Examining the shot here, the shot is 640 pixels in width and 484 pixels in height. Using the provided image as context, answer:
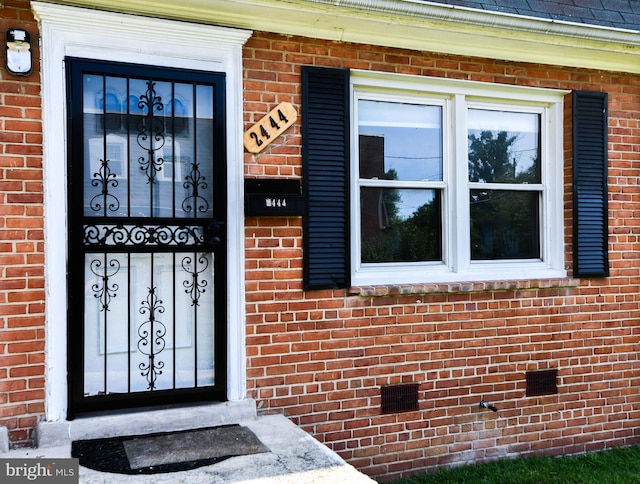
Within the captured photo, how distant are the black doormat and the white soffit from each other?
103 inches

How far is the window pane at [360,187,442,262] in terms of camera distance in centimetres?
454

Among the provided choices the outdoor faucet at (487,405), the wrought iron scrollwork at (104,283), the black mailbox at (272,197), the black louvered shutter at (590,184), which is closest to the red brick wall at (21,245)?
the wrought iron scrollwork at (104,283)

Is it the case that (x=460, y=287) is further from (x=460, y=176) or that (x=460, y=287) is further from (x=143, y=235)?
(x=143, y=235)

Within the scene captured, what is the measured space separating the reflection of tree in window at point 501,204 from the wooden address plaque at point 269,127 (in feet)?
5.31

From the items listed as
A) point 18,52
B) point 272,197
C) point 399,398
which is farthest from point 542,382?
point 18,52

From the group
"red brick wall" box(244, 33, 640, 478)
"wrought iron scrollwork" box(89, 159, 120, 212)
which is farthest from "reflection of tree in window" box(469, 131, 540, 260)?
"wrought iron scrollwork" box(89, 159, 120, 212)

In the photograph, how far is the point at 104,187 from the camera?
12.3 ft

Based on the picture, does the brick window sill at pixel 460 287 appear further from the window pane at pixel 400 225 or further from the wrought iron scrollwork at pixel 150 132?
the wrought iron scrollwork at pixel 150 132

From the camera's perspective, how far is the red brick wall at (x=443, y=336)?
409 centimetres

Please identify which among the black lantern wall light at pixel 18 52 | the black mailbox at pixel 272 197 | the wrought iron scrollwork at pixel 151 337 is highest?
the black lantern wall light at pixel 18 52

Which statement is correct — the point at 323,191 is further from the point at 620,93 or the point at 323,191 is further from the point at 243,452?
the point at 620,93

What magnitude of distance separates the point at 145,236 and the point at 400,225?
1.93 m

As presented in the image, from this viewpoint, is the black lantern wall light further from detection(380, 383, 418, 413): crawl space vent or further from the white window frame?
detection(380, 383, 418, 413): crawl space vent

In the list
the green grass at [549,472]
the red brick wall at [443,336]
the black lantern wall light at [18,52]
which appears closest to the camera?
the black lantern wall light at [18,52]
